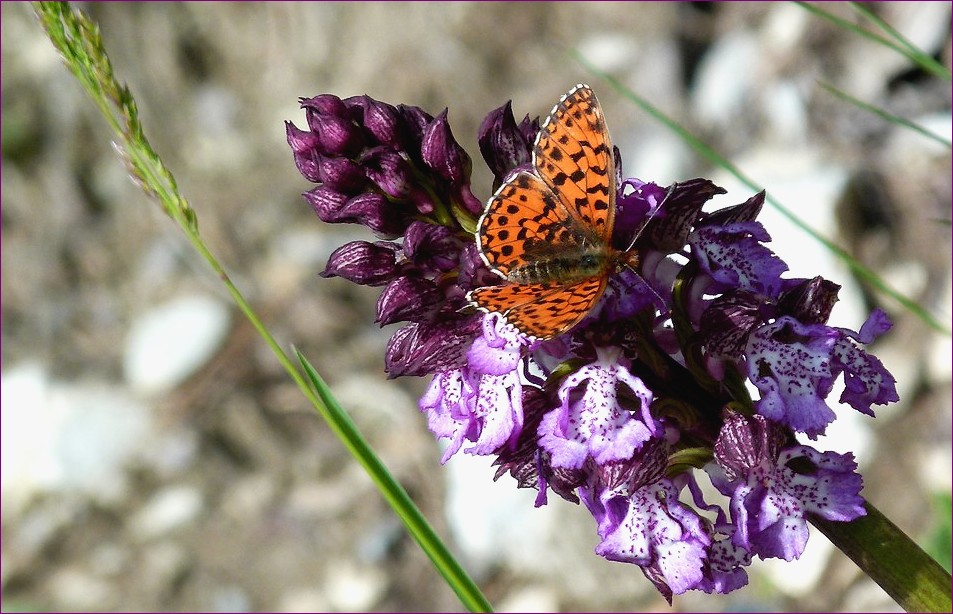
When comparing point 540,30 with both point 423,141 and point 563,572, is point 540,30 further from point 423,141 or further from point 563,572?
point 423,141

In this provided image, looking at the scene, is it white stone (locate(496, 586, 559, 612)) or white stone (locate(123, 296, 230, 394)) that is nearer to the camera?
white stone (locate(496, 586, 559, 612))

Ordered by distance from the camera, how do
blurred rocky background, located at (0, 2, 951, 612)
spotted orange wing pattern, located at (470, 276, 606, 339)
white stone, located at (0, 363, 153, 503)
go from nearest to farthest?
spotted orange wing pattern, located at (470, 276, 606, 339), blurred rocky background, located at (0, 2, 951, 612), white stone, located at (0, 363, 153, 503)

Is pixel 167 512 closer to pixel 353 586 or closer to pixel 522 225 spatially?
pixel 353 586

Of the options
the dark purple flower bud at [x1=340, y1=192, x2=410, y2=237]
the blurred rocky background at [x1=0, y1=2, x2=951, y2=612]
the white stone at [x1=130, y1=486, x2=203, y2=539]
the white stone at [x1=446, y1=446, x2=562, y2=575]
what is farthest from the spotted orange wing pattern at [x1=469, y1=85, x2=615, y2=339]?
the white stone at [x1=130, y1=486, x2=203, y2=539]

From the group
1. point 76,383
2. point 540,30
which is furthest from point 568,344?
point 76,383

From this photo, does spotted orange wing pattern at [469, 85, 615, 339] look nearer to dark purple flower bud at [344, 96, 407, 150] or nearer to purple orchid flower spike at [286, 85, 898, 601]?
purple orchid flower spike at [286, 85, 898, 601]

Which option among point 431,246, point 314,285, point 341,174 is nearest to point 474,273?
point 431,246

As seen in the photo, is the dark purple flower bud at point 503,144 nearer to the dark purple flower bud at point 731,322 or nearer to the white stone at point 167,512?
the dark purple flower bud at point 731,322
